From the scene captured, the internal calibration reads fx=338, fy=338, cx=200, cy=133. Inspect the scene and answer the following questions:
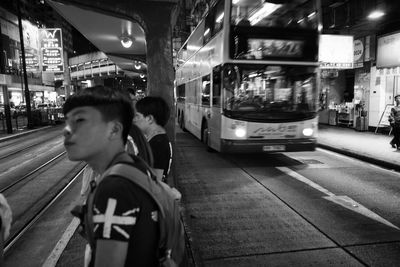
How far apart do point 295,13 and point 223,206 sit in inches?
219

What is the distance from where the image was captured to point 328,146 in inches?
470

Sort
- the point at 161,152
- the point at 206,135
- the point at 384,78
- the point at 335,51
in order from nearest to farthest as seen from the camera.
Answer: the point at 161,152 → the point at 206,135 → the point at 335,51 → the point at 384,78

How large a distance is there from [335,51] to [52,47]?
54.6 ft

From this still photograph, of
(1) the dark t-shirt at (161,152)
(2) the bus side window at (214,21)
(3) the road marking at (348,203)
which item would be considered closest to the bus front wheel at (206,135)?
(2) the bus side window at (214,21)

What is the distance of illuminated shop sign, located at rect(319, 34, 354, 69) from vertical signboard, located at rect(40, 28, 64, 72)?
51.6 feet

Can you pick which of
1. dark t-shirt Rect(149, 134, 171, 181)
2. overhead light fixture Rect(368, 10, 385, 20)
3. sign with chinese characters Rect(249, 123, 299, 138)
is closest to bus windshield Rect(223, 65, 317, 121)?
sign with chinese characters Rect(249, 123, 299, 138)

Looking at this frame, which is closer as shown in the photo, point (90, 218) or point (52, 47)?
point (90, 218)

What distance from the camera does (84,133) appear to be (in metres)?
1.40

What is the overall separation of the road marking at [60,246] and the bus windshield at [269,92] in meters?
5.04

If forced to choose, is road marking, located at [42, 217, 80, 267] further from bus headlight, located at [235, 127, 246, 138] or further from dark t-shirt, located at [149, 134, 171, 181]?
bus headlight, located at [235, 127, 246, 138]

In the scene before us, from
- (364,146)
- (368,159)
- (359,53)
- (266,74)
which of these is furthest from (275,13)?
(359,53)

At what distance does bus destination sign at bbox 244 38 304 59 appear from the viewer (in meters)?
8.67

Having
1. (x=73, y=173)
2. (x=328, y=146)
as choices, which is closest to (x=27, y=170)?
(x=73, y=173)

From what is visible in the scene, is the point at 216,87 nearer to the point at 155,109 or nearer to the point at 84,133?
the point at 155,109
